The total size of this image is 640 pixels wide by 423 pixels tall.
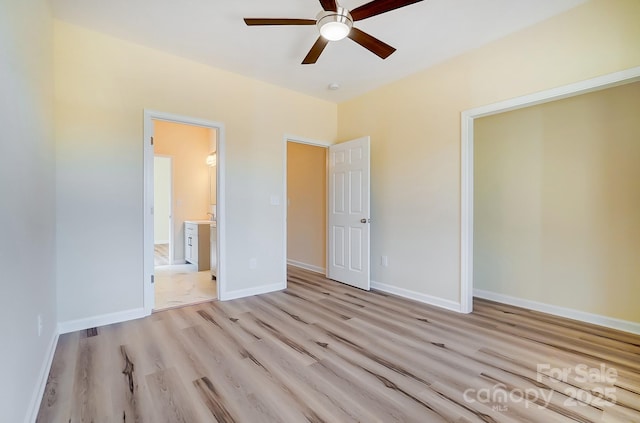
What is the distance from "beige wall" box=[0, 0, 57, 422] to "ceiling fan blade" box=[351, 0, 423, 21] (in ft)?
6.10

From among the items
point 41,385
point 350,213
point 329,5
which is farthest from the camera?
Result: point 350,213

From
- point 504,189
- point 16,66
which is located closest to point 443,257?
point 504,189

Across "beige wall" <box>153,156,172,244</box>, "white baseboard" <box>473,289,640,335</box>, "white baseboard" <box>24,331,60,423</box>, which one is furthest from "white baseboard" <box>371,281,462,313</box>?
"beige wall" <box>153,156,172,244</box>

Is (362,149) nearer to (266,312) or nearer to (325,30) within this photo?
(325,30)

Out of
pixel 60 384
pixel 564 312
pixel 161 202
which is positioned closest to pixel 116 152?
pixel 60 384

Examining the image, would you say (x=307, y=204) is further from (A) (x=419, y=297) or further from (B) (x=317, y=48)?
(B) (x=317, y=48)

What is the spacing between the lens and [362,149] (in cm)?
391

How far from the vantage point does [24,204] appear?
1.53 meters

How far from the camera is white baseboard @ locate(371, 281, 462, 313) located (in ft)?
10.4

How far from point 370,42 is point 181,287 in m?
3.69

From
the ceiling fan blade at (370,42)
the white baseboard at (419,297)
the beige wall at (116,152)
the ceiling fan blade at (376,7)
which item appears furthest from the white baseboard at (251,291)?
the ceiling fan blade at (376,7)

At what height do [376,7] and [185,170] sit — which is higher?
[376,7]

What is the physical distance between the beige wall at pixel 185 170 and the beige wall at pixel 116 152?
2.55 meters

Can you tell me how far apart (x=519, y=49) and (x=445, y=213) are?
1.66 m
